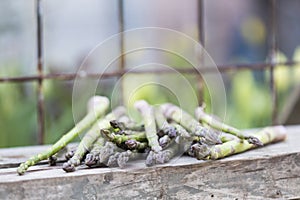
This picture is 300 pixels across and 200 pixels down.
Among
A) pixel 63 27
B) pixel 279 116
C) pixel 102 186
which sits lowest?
pixel 279 116

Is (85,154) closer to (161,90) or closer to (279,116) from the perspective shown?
(161,90)

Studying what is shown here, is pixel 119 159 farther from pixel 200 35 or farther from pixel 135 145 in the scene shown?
pixel 200 35

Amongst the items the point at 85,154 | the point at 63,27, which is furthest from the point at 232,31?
the point at 85,154

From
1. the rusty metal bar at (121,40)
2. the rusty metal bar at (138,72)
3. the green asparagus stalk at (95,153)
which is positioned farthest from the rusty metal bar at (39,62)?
the green asparagus stalk at (95,153)

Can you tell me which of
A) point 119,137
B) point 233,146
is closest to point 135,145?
point 119,137

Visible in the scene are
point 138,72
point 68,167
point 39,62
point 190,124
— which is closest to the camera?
point 68,167

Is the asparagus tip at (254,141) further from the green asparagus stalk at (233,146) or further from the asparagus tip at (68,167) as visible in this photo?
the asparagus tip at (68,167)

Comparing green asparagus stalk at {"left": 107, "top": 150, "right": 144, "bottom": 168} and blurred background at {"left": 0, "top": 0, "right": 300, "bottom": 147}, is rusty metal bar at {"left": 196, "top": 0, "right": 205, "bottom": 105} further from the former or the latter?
green asparagus stalk at {"left": 107, "top": 150, "right": 144, "bottom": 168}
